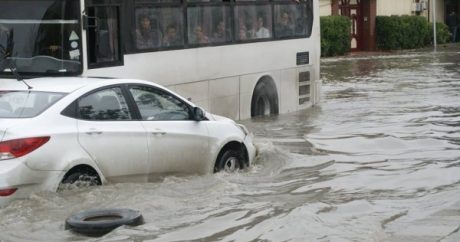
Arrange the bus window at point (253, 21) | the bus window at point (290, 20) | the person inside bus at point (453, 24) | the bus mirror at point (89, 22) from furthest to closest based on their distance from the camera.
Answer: the person inside bus at point (453, 24) < the bus window at point (290, 20) < the bus window at point (253, 21) < the bus mirror at point (89, 22)

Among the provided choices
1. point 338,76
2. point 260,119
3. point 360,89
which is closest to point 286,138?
point 260,119

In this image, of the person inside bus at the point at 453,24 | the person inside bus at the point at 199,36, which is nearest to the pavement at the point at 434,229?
the person inside bus at the point at 199,36

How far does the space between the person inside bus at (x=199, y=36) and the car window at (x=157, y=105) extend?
4.47 meters

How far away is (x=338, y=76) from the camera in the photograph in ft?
86.4

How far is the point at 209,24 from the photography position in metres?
14.0

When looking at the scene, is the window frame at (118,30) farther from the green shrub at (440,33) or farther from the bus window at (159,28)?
the green shrub at (440,33)

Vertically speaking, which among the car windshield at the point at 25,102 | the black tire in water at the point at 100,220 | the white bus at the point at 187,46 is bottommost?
the black tire in water at the point at 100,220

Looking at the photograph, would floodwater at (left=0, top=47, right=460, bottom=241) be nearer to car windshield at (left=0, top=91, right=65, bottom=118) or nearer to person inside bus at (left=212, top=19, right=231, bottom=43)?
car windshield at (left=0, top=91, right=65, bottom=118)

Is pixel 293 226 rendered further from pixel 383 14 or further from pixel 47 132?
pixel 383 14

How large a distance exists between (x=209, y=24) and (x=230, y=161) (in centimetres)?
469

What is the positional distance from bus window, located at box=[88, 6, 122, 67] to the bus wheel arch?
4.50 m

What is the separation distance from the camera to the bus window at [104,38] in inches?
435

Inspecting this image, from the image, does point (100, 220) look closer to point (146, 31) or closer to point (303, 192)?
point (303, 192)

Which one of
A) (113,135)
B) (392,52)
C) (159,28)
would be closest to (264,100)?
(159,28)
